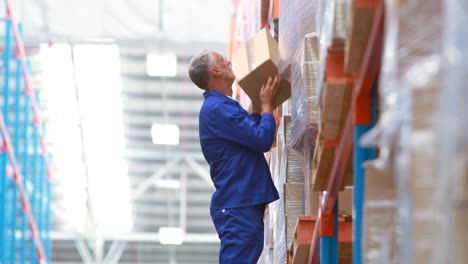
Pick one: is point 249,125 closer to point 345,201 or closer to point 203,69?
point 203,69

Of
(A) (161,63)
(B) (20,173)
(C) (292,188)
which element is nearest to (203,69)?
(C) (292,188)

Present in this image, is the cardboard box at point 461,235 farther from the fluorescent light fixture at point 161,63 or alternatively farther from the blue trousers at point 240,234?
the fluorescent light fixture at point 161,63

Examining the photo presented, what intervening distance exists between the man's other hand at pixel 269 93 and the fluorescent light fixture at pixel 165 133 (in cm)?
1336

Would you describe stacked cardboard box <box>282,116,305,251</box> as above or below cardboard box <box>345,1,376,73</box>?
below

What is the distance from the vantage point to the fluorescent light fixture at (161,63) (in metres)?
16.6

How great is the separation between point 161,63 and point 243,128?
39.6 feet

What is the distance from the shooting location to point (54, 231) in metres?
20.3

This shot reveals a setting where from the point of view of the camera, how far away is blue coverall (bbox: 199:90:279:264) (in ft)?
15.5

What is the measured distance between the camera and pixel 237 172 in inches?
191

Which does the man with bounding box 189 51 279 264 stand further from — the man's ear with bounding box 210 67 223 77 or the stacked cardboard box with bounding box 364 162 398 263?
the stacked cardboard box with bounding box 364 162 398 263

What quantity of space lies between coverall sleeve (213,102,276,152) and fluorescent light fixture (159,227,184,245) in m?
14.6

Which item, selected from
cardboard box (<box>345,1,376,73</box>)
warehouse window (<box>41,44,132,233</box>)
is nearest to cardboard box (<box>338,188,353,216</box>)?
cardboard box (<box>345,1,376,73</box>)

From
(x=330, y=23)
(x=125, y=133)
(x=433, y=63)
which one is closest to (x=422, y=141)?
(x=433, y=63)

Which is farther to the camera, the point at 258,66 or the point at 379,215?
the point at 258,66
